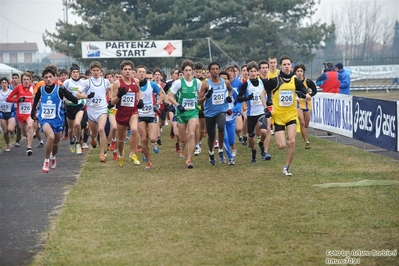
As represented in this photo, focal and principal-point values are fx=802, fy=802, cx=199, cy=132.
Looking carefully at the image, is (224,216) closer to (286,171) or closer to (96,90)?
(286,171)

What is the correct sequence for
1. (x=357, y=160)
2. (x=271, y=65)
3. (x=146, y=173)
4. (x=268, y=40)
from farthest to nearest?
(x=268, y=40) < (x=271, y=65) < (x=357, y=160) < (x=146, y=173)

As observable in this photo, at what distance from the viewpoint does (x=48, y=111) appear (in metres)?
14.9

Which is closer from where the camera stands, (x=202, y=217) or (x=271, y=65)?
(x=202, y=217)

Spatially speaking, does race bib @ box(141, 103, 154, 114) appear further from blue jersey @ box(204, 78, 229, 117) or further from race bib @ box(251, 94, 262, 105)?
race bib @ box(251, 94, 262, 105)

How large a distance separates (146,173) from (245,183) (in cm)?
260

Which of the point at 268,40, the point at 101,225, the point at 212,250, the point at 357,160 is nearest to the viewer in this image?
the point at 212,250

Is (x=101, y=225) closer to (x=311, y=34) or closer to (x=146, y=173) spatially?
(x=146, y=173)

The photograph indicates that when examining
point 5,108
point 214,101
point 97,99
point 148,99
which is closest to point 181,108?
point 214,101

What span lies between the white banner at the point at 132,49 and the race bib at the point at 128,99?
32.5m

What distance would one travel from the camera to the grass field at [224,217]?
7984 mm

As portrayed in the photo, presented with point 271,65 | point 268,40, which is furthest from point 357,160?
point 268,40

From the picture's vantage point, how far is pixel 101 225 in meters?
9.75

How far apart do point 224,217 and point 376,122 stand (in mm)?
7825

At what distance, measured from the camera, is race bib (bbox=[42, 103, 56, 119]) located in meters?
14.8
